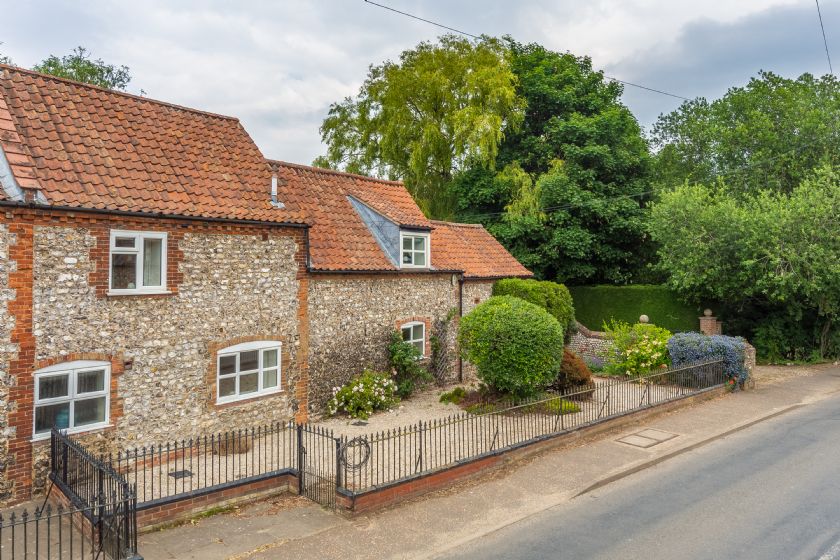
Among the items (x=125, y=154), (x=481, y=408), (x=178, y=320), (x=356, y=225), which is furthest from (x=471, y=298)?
(x=125, y=154)

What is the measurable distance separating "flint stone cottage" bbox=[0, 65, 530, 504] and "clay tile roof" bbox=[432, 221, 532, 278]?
376 centimetres

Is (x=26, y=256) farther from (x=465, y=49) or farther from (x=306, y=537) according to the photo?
(x=465, y=49)

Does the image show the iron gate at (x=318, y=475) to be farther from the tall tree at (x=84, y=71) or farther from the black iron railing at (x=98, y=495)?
the tall tree at (x=84, y=71)

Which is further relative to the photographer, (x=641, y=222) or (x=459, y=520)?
(x=641, y=222)

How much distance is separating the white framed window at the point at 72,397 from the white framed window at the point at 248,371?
2262mm

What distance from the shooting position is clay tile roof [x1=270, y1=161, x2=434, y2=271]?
15031 mm

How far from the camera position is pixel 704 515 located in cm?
887

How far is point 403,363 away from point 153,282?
7.35 meters

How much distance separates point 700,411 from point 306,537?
12017 mm

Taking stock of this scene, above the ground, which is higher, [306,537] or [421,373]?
[421,373]

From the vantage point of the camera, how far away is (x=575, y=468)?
11.1m

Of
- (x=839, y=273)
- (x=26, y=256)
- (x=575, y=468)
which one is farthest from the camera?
(x=839, y=273)

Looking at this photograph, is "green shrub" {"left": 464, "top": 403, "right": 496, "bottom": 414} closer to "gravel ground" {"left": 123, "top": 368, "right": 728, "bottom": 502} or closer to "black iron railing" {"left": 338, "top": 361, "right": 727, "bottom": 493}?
"gravel ground" {"left": 123, "top": 368, "right": 728, "bottom": 502}

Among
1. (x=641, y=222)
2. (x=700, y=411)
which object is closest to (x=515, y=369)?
(x=700, y=411)
